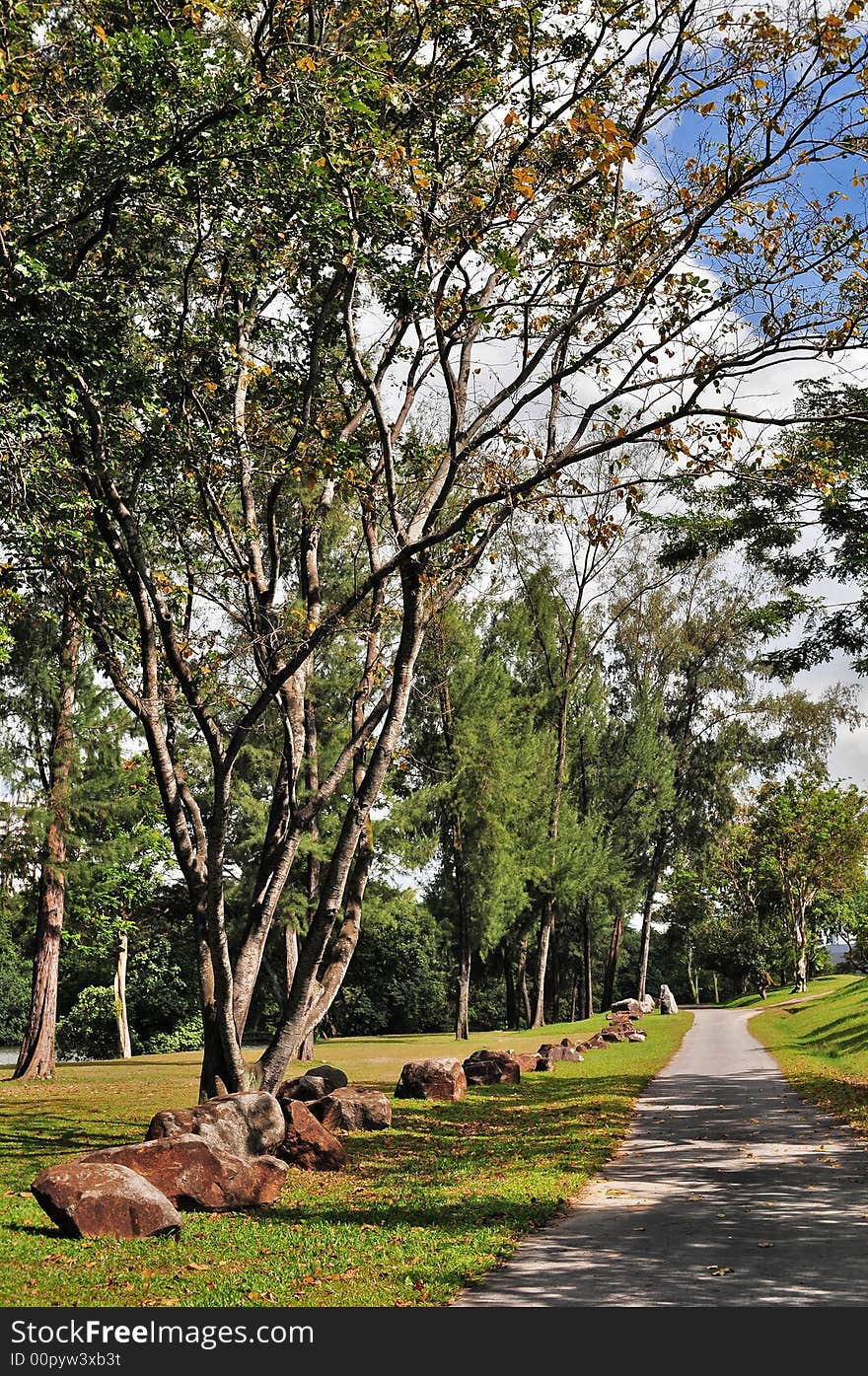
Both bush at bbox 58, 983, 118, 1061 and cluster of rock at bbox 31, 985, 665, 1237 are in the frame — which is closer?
cluster of rock at bbox 31, 985, 665, 1237

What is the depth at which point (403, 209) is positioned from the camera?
10.1m

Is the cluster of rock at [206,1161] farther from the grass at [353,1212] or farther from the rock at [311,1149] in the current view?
the grass at [353,1212]

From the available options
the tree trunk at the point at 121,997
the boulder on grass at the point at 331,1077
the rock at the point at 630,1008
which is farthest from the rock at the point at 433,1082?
the rock at the point at 630,1008

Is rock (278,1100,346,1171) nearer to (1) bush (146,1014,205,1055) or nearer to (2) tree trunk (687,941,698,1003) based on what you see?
(1) bush (146,1014,205,1055)

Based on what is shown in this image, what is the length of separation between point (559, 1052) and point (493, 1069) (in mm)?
4207

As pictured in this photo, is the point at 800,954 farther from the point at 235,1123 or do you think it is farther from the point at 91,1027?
the point at 235,1123

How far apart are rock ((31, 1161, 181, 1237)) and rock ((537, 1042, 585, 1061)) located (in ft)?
49.7

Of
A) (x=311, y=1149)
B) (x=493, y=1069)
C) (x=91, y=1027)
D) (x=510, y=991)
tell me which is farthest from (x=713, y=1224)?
(x=510, y=991)

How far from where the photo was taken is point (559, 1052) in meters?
22.7

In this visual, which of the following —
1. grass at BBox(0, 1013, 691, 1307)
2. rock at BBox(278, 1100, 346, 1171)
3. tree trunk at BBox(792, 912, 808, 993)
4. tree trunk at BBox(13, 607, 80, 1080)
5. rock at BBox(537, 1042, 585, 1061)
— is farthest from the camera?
tree trunk at BBox(792, 912, 808, 993)

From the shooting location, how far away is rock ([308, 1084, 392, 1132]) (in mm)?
13008

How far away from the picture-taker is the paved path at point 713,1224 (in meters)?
5.88

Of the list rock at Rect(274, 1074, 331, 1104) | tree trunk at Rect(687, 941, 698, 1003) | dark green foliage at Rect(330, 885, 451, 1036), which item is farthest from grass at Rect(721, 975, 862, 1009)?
rock at Rect(274, 1074, 331, 1104)

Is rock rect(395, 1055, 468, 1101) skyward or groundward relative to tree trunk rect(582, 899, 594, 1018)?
groundward
